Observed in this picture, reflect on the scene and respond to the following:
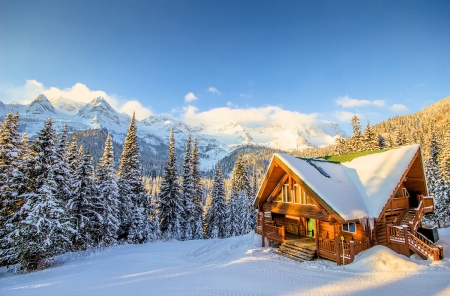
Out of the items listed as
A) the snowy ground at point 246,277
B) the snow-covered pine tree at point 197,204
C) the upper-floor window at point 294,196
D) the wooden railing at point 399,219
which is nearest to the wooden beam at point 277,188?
the upper-floor window at point 294,196

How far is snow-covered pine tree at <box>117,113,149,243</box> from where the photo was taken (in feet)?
86.7

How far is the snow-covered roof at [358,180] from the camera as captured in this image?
43.6 feet

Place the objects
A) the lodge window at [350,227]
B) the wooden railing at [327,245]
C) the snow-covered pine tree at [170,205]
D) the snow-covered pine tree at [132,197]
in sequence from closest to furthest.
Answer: the wooden railing at [327,245]
the lodge window at [350,227]
the snow-covered pine tree at [132,197]
the snow-covered pine tree at [170,205]

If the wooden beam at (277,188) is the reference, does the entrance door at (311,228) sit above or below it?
below

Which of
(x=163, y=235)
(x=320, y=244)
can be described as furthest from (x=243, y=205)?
(x=320, y=244)

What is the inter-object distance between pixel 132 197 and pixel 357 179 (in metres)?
23.4

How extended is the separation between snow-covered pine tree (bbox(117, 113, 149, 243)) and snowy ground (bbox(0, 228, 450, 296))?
10.6 meters

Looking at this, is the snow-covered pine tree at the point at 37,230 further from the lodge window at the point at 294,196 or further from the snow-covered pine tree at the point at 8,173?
the lodge window at the point at 294,196

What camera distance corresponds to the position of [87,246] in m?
20.9

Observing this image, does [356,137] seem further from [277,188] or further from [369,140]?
[277,188]

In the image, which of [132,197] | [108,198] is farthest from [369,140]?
[108,198]

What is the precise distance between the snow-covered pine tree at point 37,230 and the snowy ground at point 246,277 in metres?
1.59

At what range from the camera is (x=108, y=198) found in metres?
23.2

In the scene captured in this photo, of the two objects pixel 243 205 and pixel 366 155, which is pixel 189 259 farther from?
pixel 243 205
